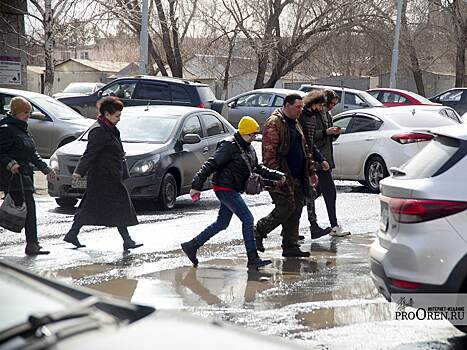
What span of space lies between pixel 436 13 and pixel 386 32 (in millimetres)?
6842

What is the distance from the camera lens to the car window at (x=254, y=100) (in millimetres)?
26328

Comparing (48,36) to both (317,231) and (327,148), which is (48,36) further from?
(317,231)

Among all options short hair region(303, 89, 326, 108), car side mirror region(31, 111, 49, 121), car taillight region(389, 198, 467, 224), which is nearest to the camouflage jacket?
short hair region(303, 89, 326, 108)

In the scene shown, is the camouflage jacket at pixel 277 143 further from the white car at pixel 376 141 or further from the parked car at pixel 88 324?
the white car at pixel 376 141

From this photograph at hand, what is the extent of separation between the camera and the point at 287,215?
9.41 metres

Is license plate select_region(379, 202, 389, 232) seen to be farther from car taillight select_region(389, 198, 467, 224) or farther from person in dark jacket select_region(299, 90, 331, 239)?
person in dark jacket select_region(299, 90, 331, 239)

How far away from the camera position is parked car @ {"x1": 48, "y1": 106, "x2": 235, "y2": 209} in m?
12.5

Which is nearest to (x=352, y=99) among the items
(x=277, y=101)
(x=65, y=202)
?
(x=277, y=101)

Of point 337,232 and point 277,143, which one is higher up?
point 277,143

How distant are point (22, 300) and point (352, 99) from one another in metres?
23.6

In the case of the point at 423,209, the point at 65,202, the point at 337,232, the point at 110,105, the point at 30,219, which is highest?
the point at 110,105

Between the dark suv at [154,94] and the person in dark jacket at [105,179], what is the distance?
11318 mm

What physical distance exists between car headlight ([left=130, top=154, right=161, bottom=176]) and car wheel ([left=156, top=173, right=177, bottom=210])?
31 centimetres

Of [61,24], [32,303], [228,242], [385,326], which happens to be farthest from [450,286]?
[61,24]
